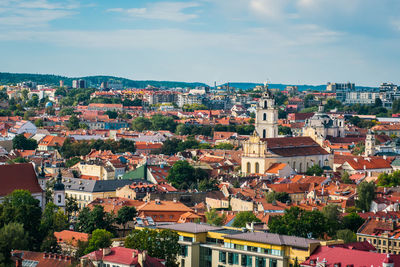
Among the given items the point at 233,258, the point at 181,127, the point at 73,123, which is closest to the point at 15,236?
the point at 233,258

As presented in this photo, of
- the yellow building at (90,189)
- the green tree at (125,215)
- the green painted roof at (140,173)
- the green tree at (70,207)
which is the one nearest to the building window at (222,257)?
the green tree at (125,215)

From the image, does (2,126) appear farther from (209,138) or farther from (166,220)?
→ (166,220)

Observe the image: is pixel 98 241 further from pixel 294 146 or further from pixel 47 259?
pixel 294 146

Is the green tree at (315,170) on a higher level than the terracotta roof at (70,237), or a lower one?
lower

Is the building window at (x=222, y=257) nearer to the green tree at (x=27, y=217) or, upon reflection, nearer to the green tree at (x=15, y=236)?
the green tree at (x=15, y=236)

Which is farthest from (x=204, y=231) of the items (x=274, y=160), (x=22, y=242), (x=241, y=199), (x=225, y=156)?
(x=225, y=156)

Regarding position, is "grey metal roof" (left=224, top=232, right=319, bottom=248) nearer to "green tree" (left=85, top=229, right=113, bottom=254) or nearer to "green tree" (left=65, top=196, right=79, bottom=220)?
"green tree" (left=85, top=229, right=113, bottom=254)
